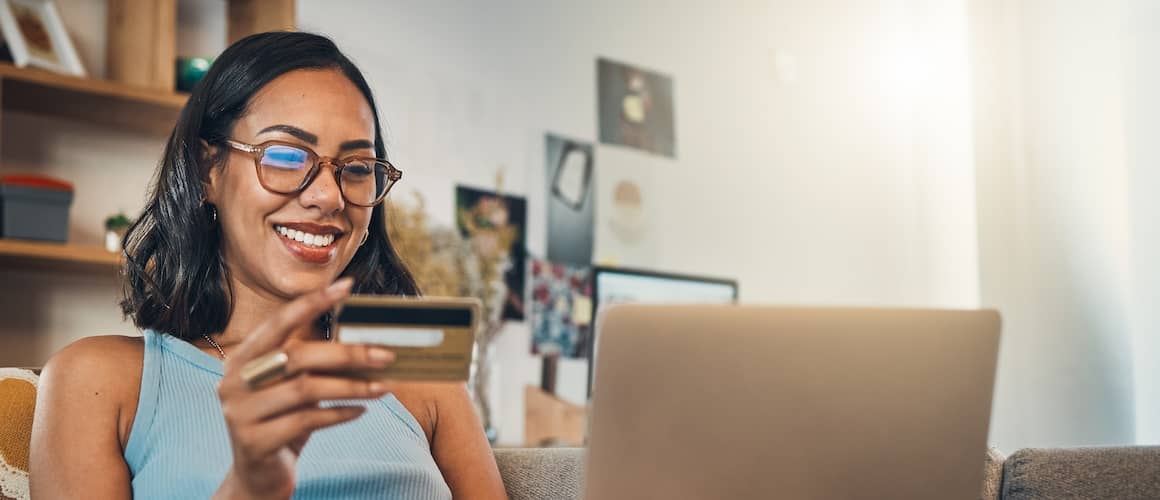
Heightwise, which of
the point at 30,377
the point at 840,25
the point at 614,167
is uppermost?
the point at 840,25

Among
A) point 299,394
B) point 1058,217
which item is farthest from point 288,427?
point 1058,217

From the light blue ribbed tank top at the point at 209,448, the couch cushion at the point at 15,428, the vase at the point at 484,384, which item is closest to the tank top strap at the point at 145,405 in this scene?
the light blue ribbed tank top at the point at 209,448

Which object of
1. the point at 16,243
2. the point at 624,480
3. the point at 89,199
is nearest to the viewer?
the point at 624,480

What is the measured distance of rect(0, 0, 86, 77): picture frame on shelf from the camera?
7.36 ft

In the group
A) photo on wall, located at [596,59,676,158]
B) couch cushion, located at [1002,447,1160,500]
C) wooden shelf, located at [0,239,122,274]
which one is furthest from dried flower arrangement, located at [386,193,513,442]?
couch cushion, located at [1002,447,1160,500]

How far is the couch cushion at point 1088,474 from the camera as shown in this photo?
136 cm

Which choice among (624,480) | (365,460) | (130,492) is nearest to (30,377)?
(130,492)

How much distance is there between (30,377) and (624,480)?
82 cm

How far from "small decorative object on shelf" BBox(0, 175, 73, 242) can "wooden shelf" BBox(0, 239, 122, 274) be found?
2cm

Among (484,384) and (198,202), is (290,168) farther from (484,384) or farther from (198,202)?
(484,384)

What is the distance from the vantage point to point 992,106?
3.72 meters

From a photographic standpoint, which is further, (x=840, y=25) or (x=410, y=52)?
(x=840, y=25)

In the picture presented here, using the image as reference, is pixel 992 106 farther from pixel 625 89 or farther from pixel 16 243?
pixel 16 243

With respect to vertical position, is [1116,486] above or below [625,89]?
below
